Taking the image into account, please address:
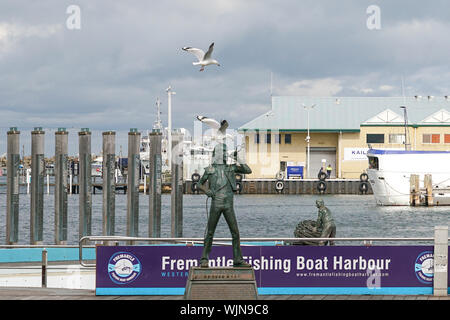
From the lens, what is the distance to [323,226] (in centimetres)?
1994

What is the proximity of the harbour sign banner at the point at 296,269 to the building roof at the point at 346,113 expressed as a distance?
8526 centimetres

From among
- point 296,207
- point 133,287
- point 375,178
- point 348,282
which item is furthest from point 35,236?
point 375,178

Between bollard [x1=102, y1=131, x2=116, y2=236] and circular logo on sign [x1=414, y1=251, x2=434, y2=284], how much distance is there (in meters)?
18.7

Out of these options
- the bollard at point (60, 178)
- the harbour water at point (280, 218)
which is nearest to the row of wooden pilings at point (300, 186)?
the harbour water at point (280, 218)

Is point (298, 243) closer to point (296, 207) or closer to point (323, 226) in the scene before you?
point (323, 226)

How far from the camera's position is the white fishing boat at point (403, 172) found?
78.3 m

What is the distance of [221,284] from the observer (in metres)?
15.5

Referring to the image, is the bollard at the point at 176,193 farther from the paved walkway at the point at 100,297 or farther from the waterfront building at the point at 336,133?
the waterfront building at the point at 336,133

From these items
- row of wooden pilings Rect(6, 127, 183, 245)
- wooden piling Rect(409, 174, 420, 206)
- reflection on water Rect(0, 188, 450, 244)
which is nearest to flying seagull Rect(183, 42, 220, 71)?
row of wooden pilings Rect(6, 127, 183, 245)

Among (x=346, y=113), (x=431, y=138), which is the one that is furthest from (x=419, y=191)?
(x=346, y=113)

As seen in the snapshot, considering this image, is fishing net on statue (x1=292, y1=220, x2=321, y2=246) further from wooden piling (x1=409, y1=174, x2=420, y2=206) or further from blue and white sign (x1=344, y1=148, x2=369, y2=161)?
blue and white sign (x1=344, y1=148, x2=369, y2=161)

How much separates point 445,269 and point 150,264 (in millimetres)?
6884

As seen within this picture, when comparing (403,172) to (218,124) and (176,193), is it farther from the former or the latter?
(218,124)

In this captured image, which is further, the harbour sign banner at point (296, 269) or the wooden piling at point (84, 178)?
the wooden piling at point (84, 178)
